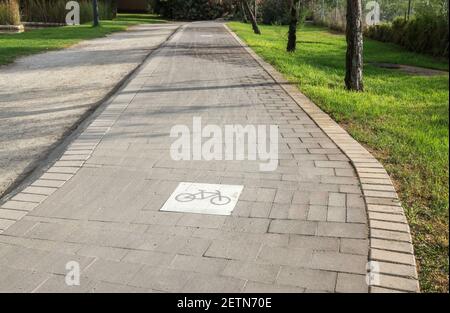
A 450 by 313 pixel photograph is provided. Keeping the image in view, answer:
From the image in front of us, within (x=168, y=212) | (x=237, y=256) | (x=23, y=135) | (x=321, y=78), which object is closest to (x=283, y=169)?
(x=168, y=212)

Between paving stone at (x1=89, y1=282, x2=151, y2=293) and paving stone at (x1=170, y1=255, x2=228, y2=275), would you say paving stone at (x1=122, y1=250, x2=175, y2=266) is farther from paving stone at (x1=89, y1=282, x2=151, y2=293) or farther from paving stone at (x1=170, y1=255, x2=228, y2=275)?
paving stone at (x1=89, y1=282, x2=151, y2=293)

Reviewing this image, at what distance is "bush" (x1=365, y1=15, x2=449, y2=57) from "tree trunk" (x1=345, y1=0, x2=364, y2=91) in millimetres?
6281

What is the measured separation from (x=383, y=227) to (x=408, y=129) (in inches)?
106

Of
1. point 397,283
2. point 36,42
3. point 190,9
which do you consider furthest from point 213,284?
point 190,9

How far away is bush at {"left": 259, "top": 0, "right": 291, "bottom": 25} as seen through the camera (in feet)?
122

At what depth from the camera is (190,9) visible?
4303 cm

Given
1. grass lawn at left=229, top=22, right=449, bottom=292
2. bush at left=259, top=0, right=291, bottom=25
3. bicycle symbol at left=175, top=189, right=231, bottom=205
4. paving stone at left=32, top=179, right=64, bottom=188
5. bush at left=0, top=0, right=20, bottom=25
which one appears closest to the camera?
grass lawn at left=229, top=22, right=449, bottom=292

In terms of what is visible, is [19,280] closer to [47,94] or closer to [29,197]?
[29,197]

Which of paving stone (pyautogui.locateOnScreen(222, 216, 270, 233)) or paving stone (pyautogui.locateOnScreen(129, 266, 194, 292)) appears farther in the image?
paving stone (pyautogui.locateOnScreen(222, 216, 270, 233))

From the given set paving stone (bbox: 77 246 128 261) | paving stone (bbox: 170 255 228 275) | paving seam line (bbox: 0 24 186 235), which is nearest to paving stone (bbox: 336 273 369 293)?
paving stone (bbox: 170 255 228 275)

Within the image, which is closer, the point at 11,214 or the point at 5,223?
the point at 5,223
